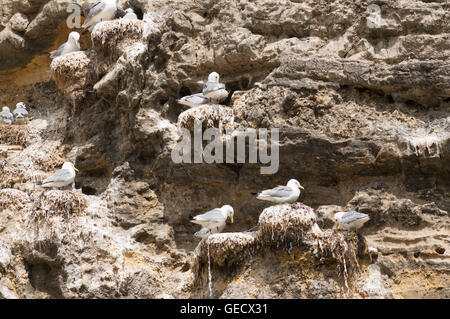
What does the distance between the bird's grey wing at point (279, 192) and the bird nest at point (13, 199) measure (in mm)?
3624

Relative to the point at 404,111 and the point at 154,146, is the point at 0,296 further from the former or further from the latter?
the point at 404,111

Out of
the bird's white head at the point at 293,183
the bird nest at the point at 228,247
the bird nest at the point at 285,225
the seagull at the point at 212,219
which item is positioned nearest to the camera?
the bird nest at the point at 285,225

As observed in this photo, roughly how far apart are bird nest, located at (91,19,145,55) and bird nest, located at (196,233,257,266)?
3.67m

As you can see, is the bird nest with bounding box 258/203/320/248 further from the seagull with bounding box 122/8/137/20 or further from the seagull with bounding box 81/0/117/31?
the seagull with bounding box 81/0/117/31

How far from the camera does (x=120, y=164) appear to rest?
12336 millimetres

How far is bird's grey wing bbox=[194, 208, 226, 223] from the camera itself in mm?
10914

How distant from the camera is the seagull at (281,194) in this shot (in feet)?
35.5

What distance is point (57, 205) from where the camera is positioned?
11.4m

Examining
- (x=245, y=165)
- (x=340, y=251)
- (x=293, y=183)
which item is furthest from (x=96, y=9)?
(x=340, y=251)

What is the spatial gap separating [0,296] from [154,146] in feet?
10.1

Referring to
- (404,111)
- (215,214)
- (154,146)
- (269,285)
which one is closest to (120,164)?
(154,146)

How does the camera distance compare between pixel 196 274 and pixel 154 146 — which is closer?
pixel 196 274

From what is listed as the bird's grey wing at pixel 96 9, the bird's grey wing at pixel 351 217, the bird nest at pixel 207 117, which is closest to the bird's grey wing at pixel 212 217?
the bird nest at pixel 207 117

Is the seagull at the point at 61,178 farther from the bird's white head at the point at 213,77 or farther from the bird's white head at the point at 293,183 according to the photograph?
the bird's white head at the point at 293,183
